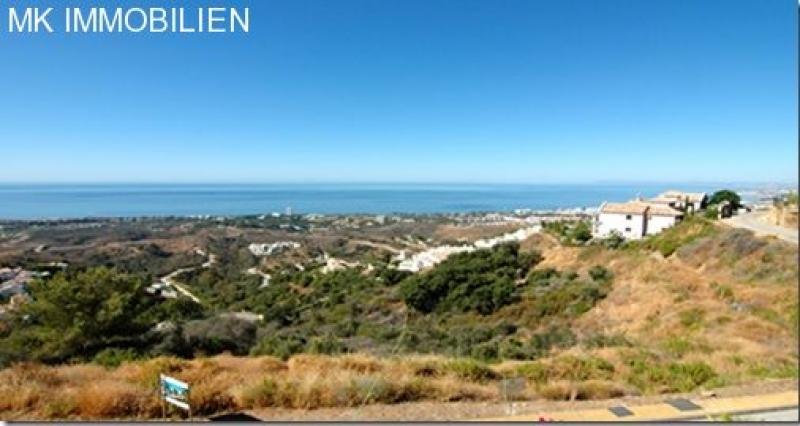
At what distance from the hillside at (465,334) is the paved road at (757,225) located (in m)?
0.23

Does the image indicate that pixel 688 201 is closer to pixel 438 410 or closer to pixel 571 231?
pixel 571 231

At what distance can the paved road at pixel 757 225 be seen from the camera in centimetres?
687

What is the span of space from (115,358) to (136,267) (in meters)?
1.89

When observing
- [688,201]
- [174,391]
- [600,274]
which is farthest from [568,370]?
[688,201]

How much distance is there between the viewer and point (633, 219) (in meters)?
13.2

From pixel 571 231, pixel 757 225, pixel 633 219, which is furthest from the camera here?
pixel 571 231

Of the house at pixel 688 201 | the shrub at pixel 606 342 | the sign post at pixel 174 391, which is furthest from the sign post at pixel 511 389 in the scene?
the house at pixel 688 201

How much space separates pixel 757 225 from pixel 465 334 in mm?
4879

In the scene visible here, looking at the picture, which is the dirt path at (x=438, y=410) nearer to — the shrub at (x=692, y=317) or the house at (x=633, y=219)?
the shrub at (x=692, y=317)

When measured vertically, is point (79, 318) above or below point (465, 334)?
above

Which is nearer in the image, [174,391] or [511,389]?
[174,391]

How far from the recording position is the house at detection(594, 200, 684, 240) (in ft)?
40.4

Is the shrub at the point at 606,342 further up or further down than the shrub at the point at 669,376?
further down

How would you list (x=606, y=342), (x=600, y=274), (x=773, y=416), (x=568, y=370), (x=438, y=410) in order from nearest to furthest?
(x=773, y=416) < (x=438, y=410) < (x=568, y=370) < (x=606, y=342) < (x=600, y=274)
